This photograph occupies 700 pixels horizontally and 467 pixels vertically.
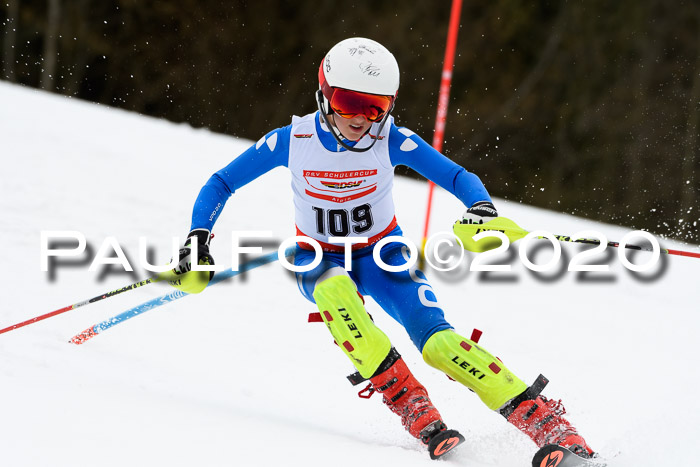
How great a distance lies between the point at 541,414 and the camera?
2477mm

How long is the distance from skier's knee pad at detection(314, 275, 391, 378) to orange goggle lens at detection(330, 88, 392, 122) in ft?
2.12

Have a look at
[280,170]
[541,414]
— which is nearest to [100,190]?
[280,170]

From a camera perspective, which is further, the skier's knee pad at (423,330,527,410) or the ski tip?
the skier's knee pad at (423,330,527,410)

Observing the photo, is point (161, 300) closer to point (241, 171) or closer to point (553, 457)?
point (241, 171)

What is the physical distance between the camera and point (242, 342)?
12.9ft

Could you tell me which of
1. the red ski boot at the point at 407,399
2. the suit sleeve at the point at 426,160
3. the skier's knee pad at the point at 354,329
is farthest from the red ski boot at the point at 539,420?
the suit sleeve at the point at 426,160

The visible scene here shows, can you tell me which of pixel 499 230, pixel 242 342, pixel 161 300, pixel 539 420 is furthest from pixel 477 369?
pixel 242 342

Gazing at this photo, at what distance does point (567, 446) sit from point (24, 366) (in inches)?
74.1

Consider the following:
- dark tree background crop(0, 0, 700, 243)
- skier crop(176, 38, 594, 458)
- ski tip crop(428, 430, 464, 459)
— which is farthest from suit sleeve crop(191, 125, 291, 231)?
dark tree background crop(0, 0, 700, 243)

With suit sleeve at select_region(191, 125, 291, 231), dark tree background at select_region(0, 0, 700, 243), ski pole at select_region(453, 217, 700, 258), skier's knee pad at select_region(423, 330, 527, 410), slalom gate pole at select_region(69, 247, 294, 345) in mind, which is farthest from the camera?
dark tree background at select_region(0, 0, 700, 243)

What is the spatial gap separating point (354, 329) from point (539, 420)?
680 mm

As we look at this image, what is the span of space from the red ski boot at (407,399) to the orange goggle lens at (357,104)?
2.87 ft

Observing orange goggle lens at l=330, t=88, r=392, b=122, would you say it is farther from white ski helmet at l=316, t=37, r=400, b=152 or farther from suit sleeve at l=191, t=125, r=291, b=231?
suit sleeve at l=191, t=125, r=291, b=231

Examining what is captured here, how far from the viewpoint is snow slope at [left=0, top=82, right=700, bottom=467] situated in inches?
88.0
